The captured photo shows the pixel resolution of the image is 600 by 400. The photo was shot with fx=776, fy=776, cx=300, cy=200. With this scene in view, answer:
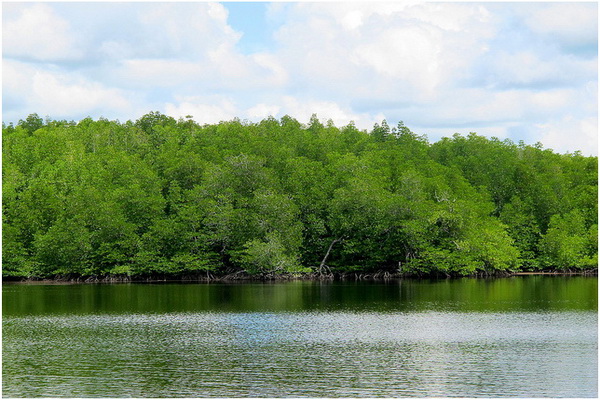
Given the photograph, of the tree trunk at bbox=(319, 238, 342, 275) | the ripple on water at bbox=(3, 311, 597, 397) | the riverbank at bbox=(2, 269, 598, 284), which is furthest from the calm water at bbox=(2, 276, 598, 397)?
the tree trunk at bbox=(319, 238, 342, 275)

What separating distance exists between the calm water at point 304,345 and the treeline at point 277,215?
26.5 meters

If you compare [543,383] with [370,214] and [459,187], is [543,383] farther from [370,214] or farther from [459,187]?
[459,187]

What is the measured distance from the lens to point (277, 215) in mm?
98438

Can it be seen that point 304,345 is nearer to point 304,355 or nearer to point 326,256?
point 304,355

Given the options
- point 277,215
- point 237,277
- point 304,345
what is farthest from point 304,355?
point 277,215

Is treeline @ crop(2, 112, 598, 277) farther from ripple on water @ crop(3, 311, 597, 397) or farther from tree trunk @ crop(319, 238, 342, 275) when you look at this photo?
ripple on water @ crop(3, 311, 597, 397)

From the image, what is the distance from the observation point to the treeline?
96812 millimetres

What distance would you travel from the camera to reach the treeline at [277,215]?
9681 cm

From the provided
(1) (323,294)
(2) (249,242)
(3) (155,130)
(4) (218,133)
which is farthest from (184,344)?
(3) (155,130)

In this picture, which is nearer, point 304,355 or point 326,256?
point 304,355

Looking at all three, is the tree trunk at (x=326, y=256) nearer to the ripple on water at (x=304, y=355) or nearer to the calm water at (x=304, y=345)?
the calm water at (x=304, y=345)

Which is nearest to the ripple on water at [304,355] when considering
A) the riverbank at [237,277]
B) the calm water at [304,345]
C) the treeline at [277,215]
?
the calm water at [304,345]

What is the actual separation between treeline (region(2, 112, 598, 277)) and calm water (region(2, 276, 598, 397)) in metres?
26.5

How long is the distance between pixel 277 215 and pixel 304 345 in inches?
2269
